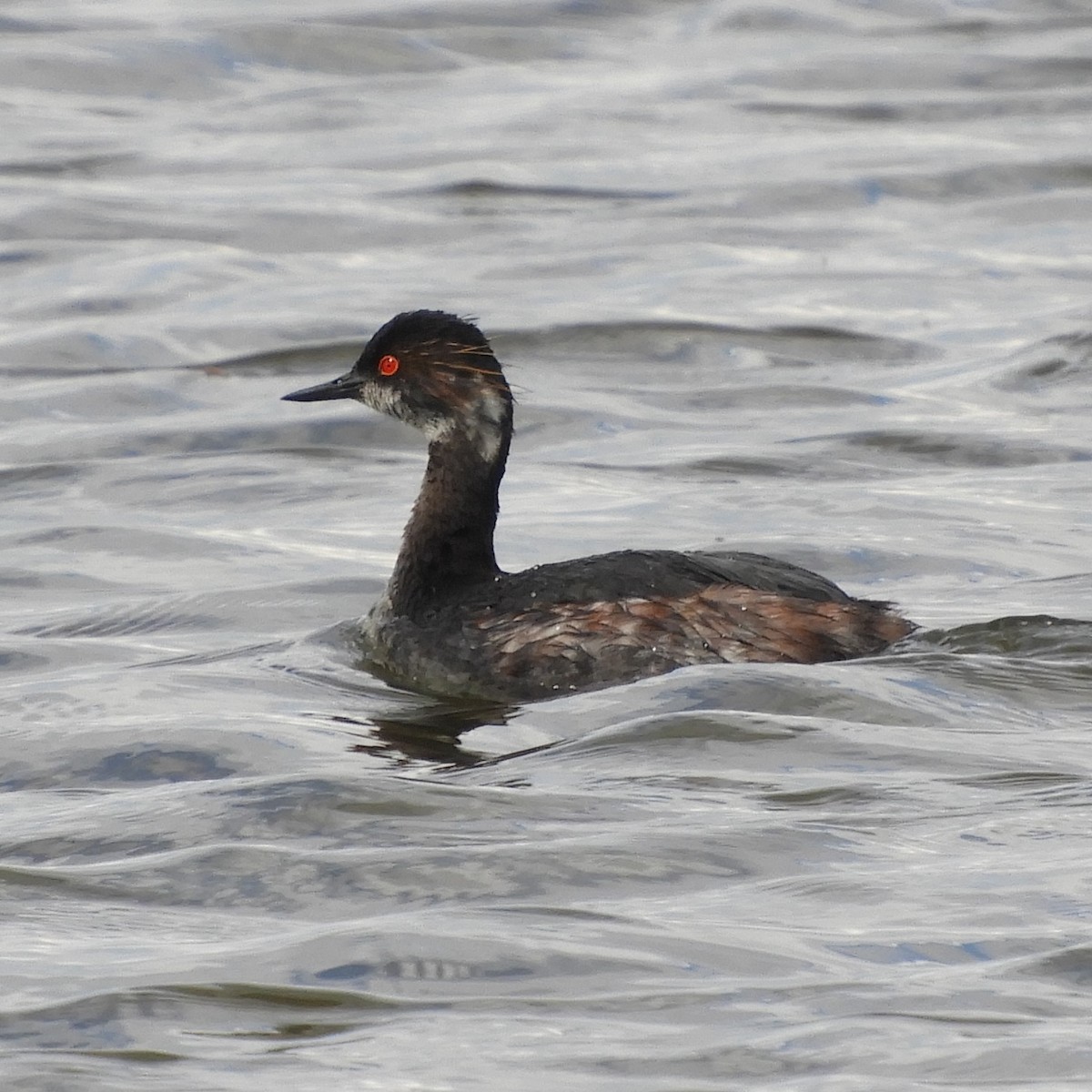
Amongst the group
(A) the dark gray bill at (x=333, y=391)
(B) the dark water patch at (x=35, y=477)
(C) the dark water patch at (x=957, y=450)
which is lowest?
(B) the dark water patch at (x=35, y=477)

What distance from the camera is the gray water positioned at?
5.43m

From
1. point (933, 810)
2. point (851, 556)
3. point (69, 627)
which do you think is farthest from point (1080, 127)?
point (933, 810)

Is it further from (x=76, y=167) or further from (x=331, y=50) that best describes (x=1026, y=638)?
(x=331, y=50)

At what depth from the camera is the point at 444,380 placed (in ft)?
29.7

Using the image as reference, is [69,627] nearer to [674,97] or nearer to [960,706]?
[960,706]

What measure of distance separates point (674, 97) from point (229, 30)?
365cm

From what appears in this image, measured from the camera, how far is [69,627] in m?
9.30

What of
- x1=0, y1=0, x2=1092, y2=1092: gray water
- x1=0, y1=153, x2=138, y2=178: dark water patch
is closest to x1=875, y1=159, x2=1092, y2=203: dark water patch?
x1=0, y1=0, x2=1092, y2=1092: gray water

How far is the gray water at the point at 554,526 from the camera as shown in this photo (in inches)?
214

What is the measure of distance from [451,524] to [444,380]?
51 centimetres

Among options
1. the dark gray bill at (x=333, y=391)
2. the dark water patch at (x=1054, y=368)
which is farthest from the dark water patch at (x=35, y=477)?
the dark water patch at (x=1054, y=368)

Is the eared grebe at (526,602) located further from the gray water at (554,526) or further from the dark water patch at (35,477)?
the dark water patch at (35,477)

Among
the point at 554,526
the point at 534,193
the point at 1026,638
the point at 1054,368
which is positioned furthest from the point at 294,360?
the point at 1026,638

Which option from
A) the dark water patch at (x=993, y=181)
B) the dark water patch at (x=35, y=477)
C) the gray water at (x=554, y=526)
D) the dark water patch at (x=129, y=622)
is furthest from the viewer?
the dark water patch at (x=993, y=181)
